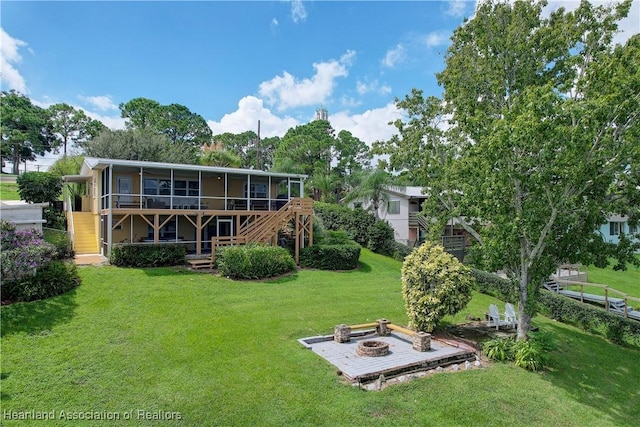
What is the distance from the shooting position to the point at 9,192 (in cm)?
3256

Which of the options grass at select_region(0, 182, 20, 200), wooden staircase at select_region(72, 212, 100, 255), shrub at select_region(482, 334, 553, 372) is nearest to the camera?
shrub at select_region(482, 334, 553, 372)

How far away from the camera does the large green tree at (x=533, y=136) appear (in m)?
9.11

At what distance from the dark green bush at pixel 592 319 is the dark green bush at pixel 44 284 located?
1926cm

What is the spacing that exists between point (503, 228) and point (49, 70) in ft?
51.3

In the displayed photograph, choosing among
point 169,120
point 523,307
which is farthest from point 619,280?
point 169,120

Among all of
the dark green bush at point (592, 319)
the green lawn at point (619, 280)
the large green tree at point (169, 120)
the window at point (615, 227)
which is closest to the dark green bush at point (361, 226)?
the dark green bush at point (592, 319)

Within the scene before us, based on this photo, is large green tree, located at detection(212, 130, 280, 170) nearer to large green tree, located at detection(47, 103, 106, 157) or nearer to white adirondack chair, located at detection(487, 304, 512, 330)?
large green tree, located at detection(47, 103, 106, 157)

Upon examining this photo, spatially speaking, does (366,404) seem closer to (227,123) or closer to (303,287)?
(303,287)

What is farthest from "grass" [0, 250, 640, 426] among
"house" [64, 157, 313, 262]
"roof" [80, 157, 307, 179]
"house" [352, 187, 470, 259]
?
"house" [352, 187, 470, 259]

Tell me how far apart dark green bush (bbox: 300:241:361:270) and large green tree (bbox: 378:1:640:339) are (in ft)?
25.4

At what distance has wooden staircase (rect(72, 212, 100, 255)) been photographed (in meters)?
20.0

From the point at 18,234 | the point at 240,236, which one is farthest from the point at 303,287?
the point at 18,234

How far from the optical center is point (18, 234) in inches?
471

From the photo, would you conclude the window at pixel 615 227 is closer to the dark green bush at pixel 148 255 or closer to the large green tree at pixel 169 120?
the dark green bush at pixel 148 255
